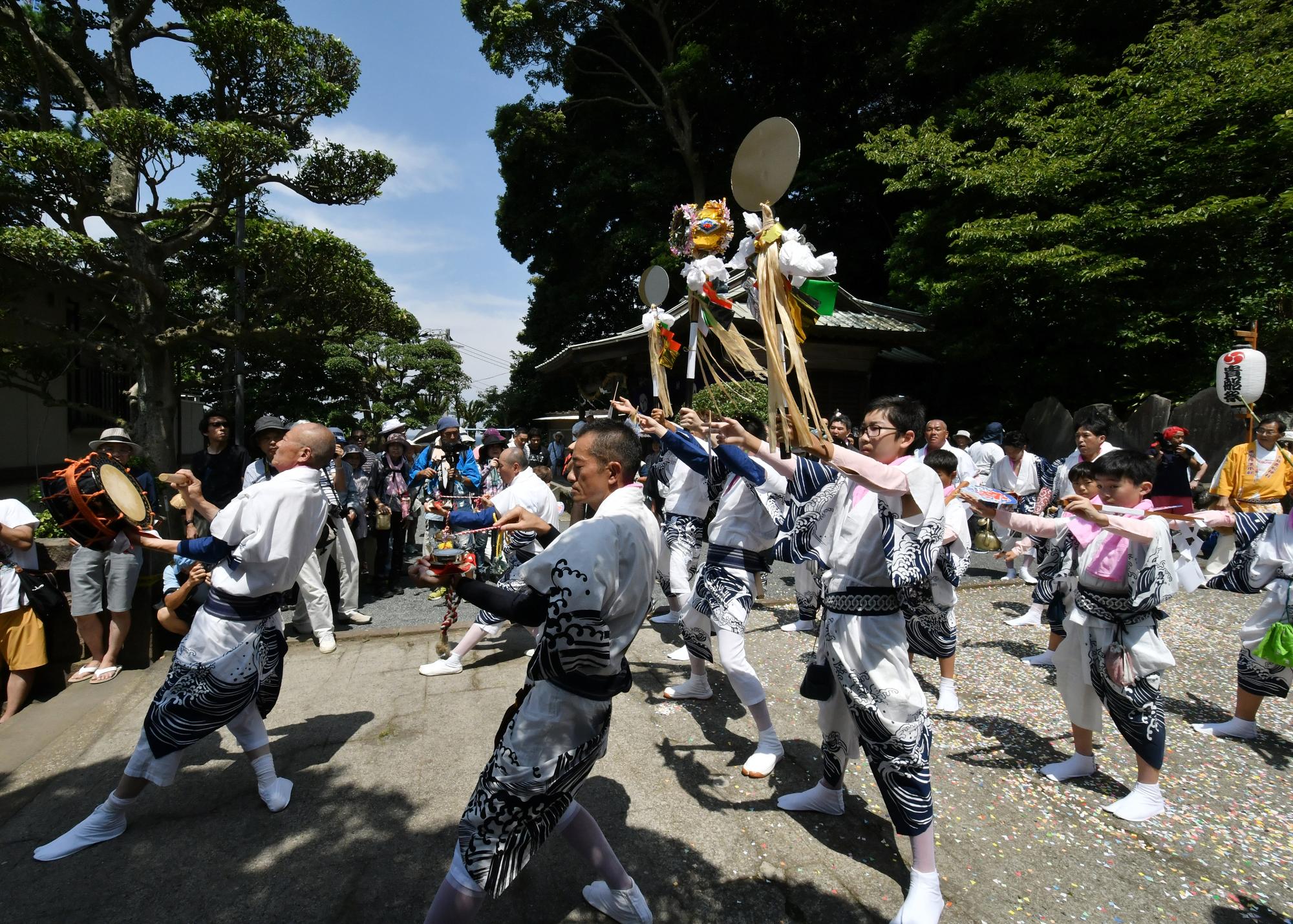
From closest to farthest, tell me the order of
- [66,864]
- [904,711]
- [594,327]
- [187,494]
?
[904,711], [66,864], [187,494], [594,327]

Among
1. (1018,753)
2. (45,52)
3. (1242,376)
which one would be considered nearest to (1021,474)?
(1242,376)

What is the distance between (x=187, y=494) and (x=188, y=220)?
8282mm

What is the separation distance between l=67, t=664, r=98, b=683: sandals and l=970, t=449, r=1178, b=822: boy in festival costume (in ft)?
21.2

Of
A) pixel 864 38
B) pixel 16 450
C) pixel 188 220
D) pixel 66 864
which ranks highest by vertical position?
pixel 864 38

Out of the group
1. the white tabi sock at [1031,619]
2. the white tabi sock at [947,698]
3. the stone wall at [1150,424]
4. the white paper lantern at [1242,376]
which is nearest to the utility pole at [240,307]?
the white tabi sock at [947,698]

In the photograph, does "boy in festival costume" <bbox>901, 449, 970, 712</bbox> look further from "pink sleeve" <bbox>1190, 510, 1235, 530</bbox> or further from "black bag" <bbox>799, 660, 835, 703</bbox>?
"black bag" <bbox>799, 660, 835, 703</bbox>

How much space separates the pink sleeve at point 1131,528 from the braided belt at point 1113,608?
0.36m

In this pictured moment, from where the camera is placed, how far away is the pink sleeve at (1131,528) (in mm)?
3031

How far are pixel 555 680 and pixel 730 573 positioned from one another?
2.03 meters

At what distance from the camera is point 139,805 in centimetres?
321

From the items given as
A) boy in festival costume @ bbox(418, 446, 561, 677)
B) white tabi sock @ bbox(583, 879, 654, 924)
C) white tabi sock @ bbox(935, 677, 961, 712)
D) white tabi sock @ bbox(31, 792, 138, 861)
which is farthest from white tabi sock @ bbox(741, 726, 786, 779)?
white tabi sock @ bbox(31, 792, 138, 861)

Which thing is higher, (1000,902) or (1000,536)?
(1000,536)

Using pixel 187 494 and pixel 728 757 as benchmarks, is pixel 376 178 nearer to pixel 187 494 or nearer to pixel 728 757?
pixel 187 494

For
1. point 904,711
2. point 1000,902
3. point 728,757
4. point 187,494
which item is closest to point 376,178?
point 187,494
